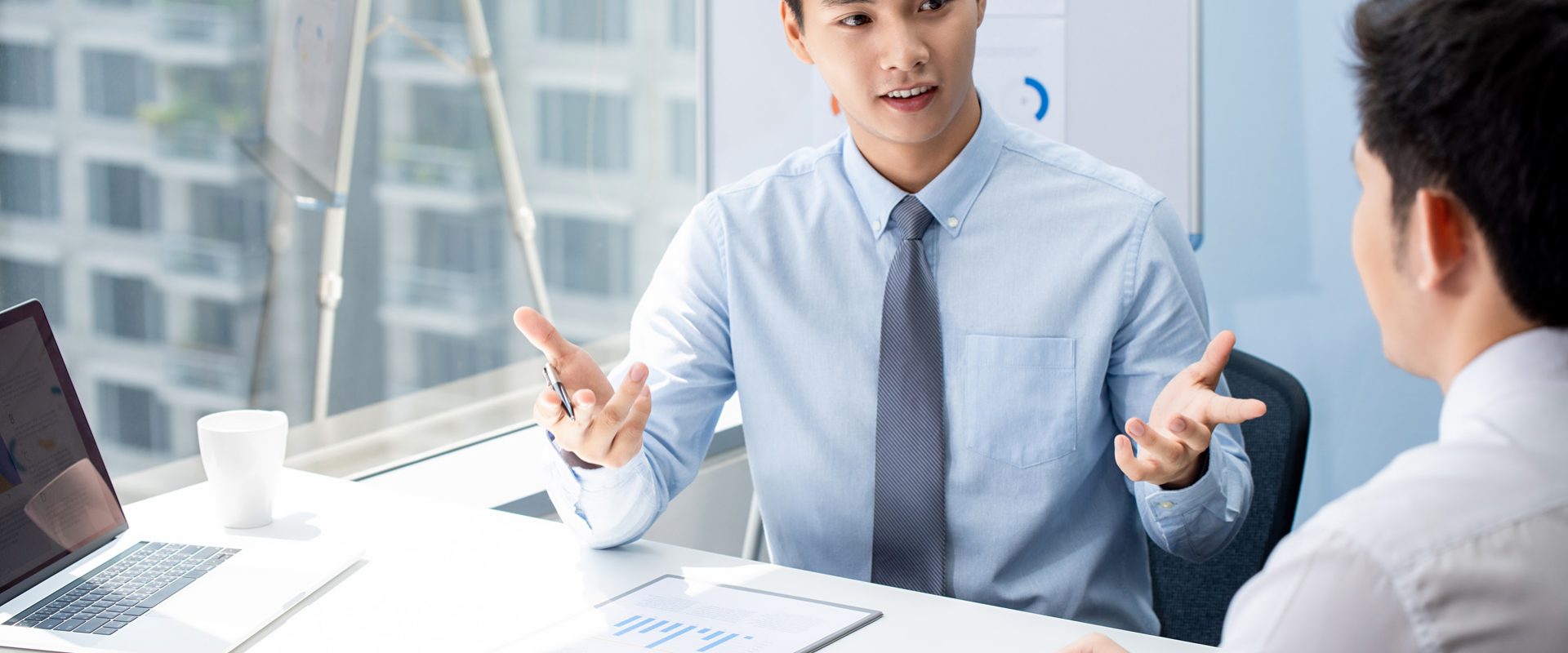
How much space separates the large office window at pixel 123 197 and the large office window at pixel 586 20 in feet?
3.63

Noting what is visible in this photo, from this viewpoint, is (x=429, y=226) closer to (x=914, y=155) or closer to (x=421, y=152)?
(x=421, y=152)

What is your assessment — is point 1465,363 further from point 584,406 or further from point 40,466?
point 40,466

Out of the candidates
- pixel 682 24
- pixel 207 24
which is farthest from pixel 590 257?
pixel 207 24

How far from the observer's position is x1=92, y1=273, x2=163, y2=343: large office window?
2131mm

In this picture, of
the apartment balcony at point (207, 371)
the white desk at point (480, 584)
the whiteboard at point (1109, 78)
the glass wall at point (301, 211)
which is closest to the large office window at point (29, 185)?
the glass wall at point (301, 211)

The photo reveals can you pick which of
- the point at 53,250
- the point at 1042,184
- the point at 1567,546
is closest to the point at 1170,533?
the point at 1042,184

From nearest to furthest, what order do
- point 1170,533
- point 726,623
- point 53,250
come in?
point 726,623 < point 1170,533 < point 53,250

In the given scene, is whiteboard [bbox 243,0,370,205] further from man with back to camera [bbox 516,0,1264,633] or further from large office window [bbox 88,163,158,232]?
man with back to camera [bbox 516,0,1264,633]

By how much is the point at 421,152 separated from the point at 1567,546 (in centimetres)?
247

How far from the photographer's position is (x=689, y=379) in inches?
66.8

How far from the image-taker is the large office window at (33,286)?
1946mm

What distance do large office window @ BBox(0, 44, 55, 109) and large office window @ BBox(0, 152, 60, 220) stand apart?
3.2 inches

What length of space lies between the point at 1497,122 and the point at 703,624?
82 centimetres

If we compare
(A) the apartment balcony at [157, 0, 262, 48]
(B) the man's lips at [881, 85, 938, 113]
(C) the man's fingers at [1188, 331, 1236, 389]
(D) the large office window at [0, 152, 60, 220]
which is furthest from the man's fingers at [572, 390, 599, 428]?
(A) the apartment balcony at [157, 0, 262, 48]
